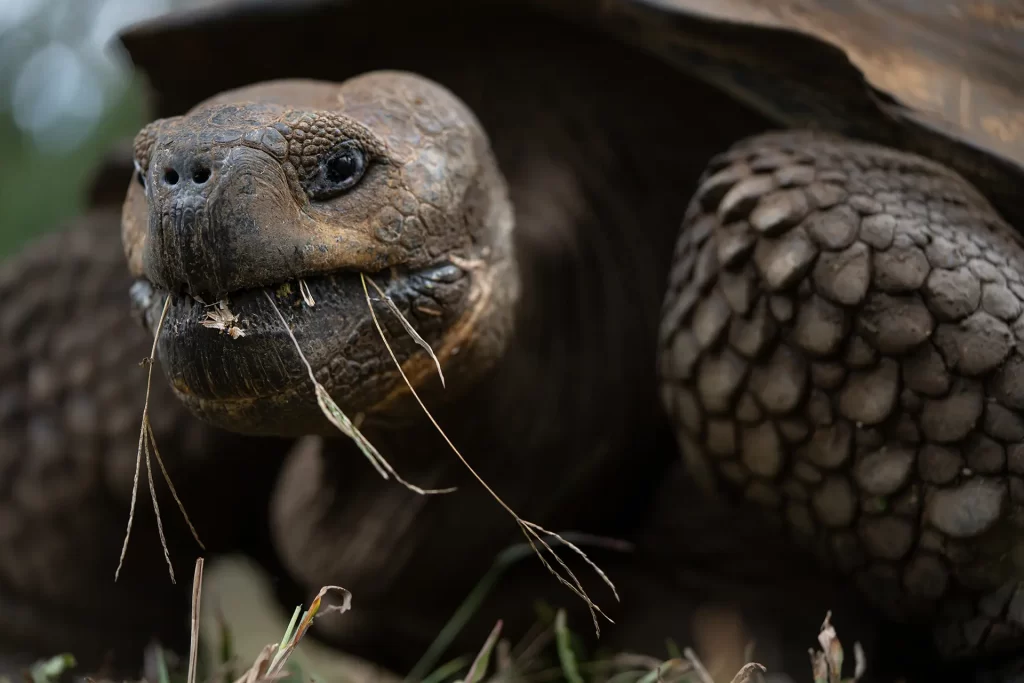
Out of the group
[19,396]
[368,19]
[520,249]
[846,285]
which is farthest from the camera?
[19,396]

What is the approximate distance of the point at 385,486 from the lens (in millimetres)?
1816

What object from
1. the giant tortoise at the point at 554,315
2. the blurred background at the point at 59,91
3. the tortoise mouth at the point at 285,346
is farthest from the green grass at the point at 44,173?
the tortoise mouth at the point at 285,346

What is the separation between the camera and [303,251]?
105cm

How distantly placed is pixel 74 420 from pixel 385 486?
2.45 ft

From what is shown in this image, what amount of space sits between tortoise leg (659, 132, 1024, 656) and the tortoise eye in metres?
0.53

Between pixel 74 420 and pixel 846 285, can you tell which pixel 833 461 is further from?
pixel 74 420

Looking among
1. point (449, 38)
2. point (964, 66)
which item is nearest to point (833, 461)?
point (964, 66)

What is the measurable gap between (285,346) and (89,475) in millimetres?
1217

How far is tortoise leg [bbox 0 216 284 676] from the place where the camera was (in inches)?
→ 79.2

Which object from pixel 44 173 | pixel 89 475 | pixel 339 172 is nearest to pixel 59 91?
pixel 44 173

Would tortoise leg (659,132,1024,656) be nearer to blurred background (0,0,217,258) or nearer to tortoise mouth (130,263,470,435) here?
tortoise mouth (130,263,470,435)

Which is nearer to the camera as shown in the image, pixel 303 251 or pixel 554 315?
pixel 303 251

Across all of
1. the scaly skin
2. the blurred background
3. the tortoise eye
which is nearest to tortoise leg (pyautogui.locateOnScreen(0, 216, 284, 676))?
the scaly skin

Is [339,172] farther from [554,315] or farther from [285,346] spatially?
[554,315]
